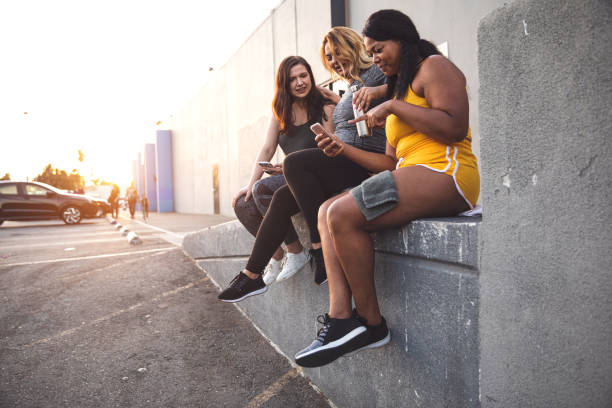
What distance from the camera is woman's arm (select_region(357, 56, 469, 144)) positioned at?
168 cm

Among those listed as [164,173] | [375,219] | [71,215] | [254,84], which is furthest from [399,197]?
[164,173]

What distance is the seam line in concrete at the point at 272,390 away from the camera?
238 centimetres

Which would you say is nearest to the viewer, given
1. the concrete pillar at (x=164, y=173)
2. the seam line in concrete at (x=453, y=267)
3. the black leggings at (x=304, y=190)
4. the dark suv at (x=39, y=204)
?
the seam line in concrete at (x=453, y=267)

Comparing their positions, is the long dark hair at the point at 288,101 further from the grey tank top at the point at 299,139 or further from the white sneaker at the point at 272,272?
the white sneaker at the point at 272,272

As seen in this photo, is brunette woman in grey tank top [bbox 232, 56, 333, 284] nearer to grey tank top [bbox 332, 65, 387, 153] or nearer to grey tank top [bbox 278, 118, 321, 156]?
grey tank top [bbox 278, 118, 321, 156]

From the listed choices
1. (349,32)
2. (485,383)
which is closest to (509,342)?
(485,383)

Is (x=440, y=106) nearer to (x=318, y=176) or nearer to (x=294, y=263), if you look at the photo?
(x=318, y=176)

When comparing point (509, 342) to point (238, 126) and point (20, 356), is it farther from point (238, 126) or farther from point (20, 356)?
point (238, 126)

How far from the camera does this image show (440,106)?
170 cm

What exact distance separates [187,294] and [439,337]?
368cm

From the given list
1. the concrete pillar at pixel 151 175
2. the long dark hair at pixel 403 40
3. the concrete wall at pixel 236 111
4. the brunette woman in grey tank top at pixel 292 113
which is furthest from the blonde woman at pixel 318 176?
the concrete pillar at pixel 151 175

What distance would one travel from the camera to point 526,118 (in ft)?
3.88

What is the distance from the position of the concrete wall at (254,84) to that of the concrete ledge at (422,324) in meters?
4.17

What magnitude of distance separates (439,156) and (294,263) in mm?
1274
